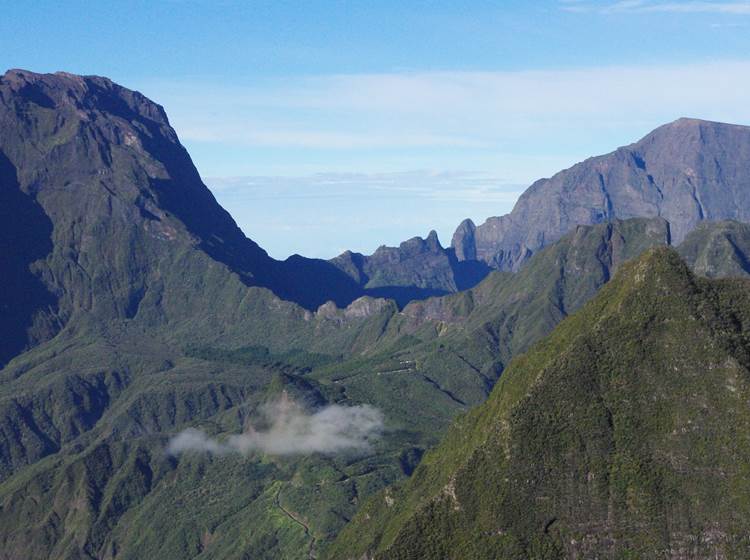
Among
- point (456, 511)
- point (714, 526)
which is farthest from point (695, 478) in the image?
point (456, 511)

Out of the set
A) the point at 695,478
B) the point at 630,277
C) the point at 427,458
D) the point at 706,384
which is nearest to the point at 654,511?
the point at 695,478

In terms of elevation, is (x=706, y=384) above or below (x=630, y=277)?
below

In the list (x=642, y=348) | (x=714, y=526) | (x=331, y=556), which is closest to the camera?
(x=714, y=526)

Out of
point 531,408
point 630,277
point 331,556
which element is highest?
point 630,277

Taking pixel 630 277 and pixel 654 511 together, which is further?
pixel 630 277

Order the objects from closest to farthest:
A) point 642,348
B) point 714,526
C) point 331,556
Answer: point 714,526 < point 642,348 < point 331,556

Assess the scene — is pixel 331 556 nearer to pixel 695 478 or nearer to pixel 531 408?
pixel 531 408

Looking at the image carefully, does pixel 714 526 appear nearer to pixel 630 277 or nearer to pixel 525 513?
pixel 525 513
